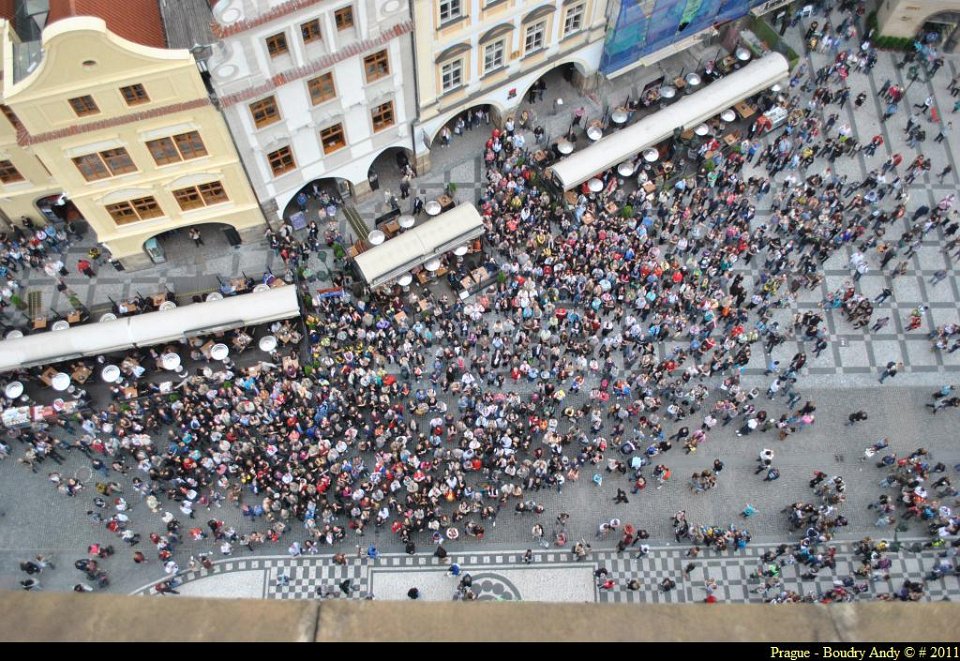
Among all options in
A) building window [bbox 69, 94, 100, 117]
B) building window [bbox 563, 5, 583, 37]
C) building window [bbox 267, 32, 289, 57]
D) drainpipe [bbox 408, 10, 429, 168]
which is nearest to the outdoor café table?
building window [bbox 69, 94, 100, 117]

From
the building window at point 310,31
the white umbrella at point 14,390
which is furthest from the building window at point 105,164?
the white umbrella at point 14,390

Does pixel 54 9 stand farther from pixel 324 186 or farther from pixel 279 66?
pixel 324 186

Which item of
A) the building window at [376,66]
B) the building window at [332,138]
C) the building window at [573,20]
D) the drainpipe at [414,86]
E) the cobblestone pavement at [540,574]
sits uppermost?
the building window at [573,20]

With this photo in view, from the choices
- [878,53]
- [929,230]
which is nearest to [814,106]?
[878,53]

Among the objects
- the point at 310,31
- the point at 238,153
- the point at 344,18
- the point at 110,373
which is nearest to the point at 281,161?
the point at 238,153

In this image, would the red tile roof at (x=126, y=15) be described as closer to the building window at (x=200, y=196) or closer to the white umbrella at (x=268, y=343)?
the building window at (x=200, y=196)

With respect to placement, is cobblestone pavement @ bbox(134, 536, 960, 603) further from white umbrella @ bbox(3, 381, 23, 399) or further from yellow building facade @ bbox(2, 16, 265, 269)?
yellow building facade @ bbox(2, 16, 265, 269)
